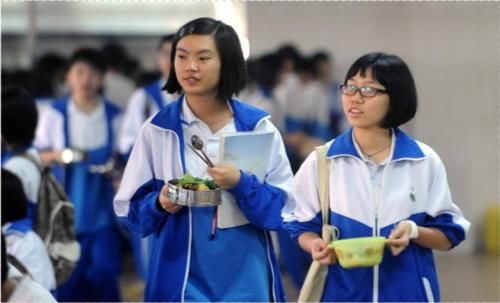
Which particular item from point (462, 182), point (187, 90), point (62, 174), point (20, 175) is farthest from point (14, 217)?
point (462, 182)

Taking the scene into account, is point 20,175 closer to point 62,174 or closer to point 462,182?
point 62,174

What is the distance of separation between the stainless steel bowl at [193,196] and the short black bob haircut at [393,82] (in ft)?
2.21

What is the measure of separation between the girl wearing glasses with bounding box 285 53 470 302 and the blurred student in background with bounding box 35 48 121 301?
2842 millimetres

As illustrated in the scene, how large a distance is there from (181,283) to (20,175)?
1.30m

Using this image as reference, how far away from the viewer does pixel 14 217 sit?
4207mm

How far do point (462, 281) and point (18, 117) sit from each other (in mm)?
3674

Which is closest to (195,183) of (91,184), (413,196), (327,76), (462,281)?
(413,196)

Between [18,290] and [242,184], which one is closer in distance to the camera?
[18,290]

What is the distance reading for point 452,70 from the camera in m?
8.24

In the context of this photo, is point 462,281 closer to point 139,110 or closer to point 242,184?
point 139,110

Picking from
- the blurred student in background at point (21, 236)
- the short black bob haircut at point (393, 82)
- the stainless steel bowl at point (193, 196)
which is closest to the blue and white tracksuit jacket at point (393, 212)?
the short black bob haircut at point (393, 82)

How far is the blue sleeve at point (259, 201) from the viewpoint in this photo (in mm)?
3561

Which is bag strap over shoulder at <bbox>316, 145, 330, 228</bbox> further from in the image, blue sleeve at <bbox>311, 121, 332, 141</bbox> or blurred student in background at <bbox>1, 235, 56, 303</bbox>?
blue sleeve at <bbox>311, 121, 332, 141</bbox>

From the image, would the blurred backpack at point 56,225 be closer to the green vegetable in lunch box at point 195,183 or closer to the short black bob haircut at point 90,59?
the green vegetable in lunch box at point 195,183
